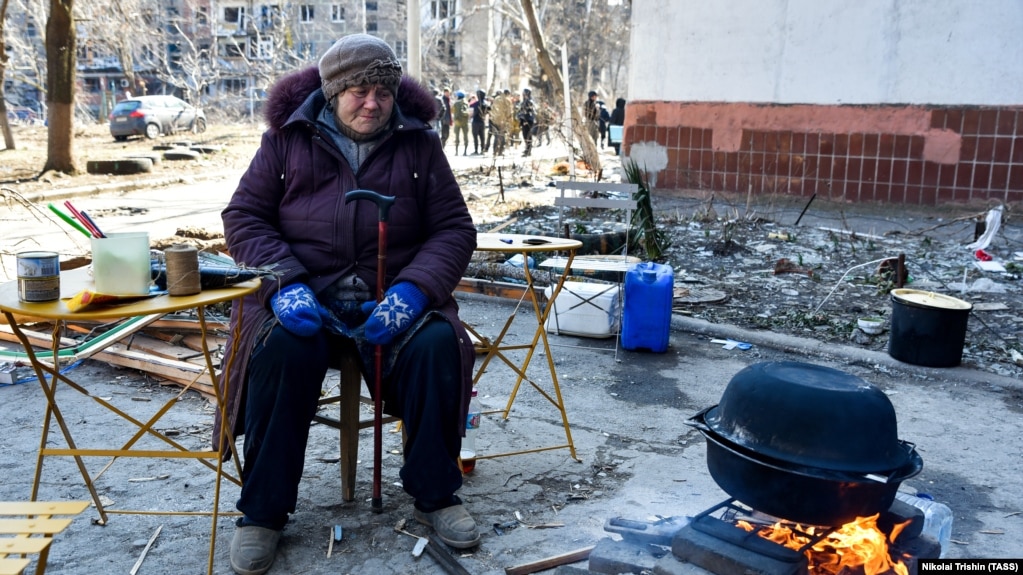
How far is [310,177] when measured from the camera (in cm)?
321

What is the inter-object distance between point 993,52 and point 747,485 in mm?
9179

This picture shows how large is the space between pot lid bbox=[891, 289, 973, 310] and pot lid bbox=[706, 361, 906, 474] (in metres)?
3.25

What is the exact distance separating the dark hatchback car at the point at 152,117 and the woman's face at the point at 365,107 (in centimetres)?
2435

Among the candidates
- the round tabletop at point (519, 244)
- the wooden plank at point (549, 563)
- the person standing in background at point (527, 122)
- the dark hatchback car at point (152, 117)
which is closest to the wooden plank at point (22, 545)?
the wooden plank at point (549, 563)

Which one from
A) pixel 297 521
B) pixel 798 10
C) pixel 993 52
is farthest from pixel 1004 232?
pixel 297 521

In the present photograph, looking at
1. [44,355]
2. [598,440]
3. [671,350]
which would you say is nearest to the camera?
[598,440]

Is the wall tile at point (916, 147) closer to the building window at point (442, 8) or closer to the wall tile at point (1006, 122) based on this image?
the wall tile at point (1006, 122)

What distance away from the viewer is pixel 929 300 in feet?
17.7

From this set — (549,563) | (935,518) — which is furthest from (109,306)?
(935,518)

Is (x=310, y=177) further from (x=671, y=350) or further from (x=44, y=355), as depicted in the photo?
(x=671, y=350)

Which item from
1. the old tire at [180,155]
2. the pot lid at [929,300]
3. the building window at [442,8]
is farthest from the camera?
the building window at [442,8]

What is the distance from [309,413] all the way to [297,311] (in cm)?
36

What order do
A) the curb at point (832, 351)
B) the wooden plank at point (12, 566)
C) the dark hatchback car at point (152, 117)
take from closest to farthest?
the wooden plank at point (12, 566) → the curb at point (832, 351) → the dark hatchback car at point (152, 117)

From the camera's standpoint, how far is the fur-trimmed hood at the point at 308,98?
10.8 feet
